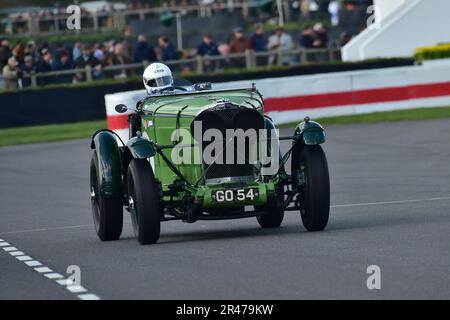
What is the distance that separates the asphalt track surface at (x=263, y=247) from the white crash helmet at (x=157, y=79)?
1398mm

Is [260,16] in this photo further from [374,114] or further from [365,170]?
Result: [365,170]

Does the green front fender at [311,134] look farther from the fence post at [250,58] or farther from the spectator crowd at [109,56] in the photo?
the fence post at [250,58]

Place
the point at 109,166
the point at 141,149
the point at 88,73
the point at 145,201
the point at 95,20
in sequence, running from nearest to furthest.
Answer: the point at 145,201
the point at 141,149
the point at 109,166
the point at 88,73
the point at 95,20

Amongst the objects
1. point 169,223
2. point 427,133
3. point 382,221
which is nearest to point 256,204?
point 382,221

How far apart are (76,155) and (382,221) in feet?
35.8

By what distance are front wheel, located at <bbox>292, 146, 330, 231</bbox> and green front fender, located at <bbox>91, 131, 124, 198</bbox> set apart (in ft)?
5.27

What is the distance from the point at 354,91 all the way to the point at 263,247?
15.6m

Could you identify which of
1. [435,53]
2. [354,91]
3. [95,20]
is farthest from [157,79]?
[95,20]

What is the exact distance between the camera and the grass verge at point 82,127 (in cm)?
2481

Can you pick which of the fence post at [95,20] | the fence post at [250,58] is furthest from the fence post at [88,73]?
the fence post at [95,20]

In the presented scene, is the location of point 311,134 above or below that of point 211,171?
above

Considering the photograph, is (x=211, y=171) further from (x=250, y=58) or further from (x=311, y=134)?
(x=250, y=58)

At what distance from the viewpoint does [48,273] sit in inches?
384
